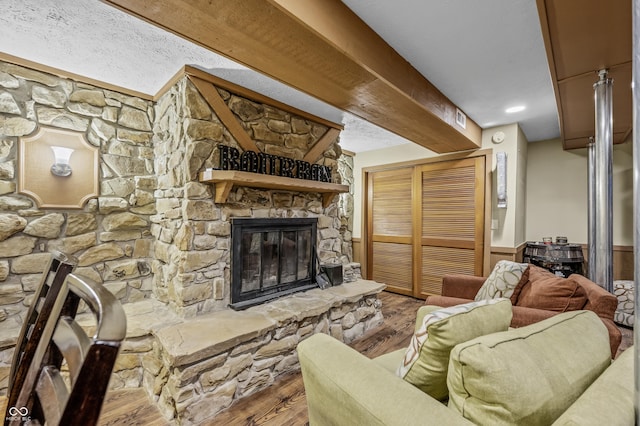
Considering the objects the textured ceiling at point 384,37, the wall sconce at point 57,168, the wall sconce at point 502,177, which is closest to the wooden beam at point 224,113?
the textured ceiling at point 384,37

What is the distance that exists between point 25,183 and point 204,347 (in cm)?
172

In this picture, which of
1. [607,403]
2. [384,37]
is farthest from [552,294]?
[384,37]

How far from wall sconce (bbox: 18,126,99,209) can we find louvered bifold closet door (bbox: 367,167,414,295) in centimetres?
361

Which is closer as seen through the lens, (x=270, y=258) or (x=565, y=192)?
(x=270, y=258)

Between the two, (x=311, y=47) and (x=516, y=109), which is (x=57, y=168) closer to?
(x=311, y=47)

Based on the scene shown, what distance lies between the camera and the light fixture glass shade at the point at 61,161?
2133mm

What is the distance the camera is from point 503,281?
7.37ft

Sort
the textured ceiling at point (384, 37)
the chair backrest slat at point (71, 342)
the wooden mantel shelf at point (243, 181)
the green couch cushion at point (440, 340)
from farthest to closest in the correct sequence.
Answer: the wooden mantel shelf at point (243, 181) → the textured ceiling at point (384, 37) → the green couch cushion at point (440, 340) → the chair backrest slat at point (71, 342)

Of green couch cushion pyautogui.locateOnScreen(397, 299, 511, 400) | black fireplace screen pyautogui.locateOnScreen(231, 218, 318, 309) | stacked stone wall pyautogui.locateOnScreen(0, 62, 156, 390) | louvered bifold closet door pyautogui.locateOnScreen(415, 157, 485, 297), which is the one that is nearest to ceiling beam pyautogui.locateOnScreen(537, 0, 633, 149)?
louvered bifold closet door pyautogui.locateOnScreen(415, 157, 485, 297)

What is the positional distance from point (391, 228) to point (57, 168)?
3901 mm

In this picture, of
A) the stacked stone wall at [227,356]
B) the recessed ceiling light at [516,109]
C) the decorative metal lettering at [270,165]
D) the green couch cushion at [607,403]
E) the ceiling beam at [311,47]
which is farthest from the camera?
the recessed ceiling light at [516,109]

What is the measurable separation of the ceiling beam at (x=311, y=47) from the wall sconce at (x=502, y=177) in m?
1.34

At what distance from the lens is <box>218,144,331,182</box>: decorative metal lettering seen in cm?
228

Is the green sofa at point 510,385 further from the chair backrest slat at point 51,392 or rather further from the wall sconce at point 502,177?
the wall sconce at point 502,177
